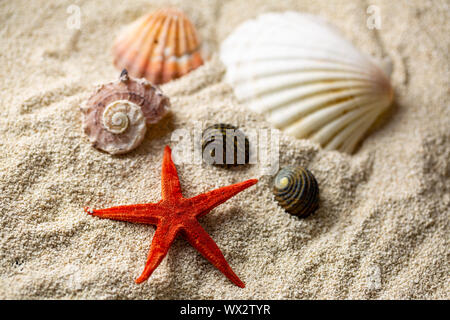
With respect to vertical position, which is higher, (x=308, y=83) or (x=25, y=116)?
(x=308, y=83)

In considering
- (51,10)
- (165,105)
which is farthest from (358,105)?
(51,10)

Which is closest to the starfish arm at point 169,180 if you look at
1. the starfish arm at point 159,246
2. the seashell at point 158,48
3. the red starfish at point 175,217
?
the red starfish at point 175,217

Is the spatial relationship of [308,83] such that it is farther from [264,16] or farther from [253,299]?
[253,299]

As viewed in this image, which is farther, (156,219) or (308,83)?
(308,83)

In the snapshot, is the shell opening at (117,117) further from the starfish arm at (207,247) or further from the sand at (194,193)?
the starfish arm at (207,247)

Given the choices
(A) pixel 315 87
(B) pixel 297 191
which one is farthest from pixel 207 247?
(A) pixel 315 87
